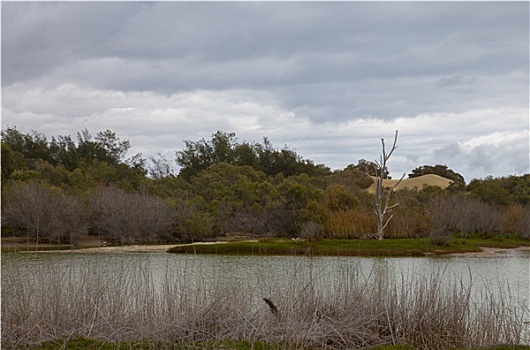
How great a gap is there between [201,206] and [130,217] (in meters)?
6.52

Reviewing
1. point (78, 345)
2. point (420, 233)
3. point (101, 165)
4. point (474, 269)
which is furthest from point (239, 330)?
point (101, 165)

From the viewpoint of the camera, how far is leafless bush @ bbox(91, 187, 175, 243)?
102 ft

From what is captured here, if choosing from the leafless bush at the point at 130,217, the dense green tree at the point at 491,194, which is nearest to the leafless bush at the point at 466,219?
the dense green tree at the point at 491,194

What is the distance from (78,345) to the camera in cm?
796

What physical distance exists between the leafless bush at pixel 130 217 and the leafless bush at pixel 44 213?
1.20 metres

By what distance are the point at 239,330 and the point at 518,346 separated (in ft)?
12.4

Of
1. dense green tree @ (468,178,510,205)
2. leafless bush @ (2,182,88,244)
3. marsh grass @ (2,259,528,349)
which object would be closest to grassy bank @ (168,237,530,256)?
leafless bush @ (2,182,88,244)

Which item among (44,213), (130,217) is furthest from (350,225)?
(44,213)

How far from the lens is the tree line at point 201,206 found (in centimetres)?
3044

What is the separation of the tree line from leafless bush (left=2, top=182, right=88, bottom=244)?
0.05 meters

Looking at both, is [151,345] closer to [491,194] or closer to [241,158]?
[491,194]

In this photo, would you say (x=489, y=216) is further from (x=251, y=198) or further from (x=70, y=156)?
(x=70, y=156)

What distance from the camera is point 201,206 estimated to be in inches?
1465

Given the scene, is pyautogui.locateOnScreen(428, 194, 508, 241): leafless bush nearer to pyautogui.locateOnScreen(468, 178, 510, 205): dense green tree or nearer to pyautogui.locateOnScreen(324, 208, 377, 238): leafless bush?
pyautogui.locateOnScreen(324, 208, 377, 238): leafless bush
